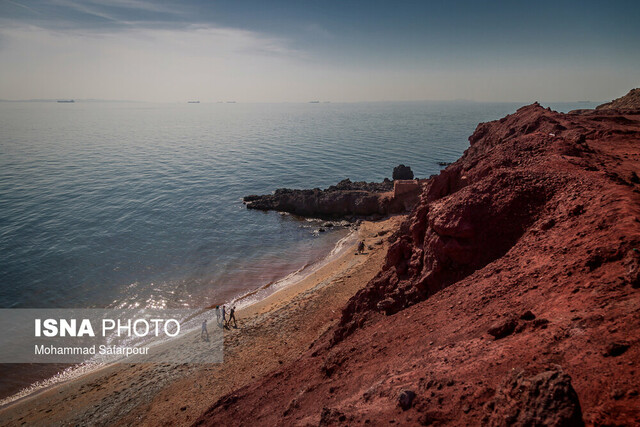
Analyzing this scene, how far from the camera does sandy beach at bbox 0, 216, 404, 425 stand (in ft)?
43.4

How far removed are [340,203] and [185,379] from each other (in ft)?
91.5

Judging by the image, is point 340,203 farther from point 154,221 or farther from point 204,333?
point 204,333

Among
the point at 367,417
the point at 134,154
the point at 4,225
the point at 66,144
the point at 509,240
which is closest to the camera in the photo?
the point at 367,417

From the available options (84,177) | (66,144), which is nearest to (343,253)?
(84,177)

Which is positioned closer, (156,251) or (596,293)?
(596,293)

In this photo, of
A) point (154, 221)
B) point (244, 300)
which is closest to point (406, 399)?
point (244, 300)

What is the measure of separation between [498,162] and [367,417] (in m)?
10.1

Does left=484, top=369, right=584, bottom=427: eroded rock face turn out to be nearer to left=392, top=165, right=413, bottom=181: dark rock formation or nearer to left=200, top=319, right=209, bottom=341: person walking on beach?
left=200, top=319, right=209, bottom=341: person walking on beach

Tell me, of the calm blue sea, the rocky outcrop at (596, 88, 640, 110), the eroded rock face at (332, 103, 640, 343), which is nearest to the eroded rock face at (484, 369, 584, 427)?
the eroded rock face at (332, 103, 640, 343)

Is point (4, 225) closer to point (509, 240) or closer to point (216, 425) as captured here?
point (216, 425)

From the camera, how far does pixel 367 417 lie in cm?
587

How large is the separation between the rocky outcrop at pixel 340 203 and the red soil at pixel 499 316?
24053 mm

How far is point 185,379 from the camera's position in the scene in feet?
48.6

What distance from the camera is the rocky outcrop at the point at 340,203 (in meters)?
38.1
